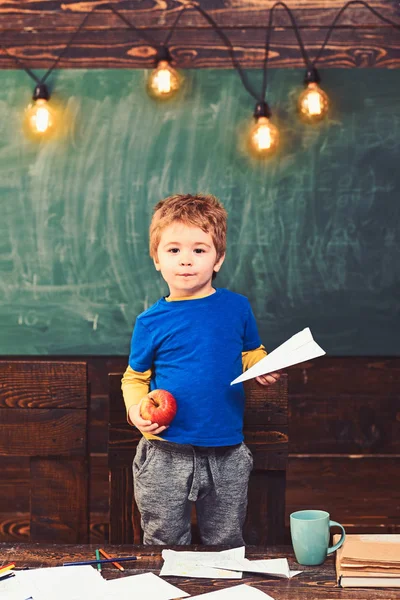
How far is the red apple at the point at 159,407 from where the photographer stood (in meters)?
1.56

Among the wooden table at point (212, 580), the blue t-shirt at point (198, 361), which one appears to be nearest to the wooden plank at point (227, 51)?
the blue t-shirt at point (198, 361)

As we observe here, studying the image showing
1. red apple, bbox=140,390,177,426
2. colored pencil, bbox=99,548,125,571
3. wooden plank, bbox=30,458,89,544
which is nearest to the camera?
colored pencil, bbox=99,548,125,571

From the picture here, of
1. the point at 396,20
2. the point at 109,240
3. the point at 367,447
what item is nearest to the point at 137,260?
the point at 109,240

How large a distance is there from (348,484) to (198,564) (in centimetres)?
205

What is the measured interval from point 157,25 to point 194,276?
1950 millimetres

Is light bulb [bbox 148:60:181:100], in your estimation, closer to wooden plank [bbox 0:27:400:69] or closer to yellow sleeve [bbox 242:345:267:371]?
wooden plank [bbox 0:27:400:69]

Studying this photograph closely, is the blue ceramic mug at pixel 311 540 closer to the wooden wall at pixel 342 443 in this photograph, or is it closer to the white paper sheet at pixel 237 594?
the white paper sheet at pixel 237 594

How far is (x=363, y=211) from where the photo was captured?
3.19m

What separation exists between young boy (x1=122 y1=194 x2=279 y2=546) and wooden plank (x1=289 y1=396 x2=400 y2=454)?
59.6 inches

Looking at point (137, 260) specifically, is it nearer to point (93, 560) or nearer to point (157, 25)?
point (157, 25)

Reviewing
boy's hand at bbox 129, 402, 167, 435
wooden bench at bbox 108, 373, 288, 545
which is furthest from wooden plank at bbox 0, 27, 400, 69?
boy's hand at bbox 129, 402, 167, 435

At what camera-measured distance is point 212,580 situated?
1.20 metres

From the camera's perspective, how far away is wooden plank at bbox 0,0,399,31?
3178mm

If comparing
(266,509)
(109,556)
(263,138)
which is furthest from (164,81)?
(109,556)
